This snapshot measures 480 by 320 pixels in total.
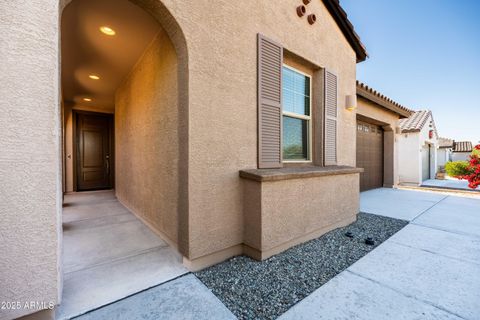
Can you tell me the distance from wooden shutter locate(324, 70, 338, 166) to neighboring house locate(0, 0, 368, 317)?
4 cm

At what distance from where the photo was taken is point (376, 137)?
873cm

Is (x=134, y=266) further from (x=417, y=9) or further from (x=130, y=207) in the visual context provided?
(x=417, y=9)

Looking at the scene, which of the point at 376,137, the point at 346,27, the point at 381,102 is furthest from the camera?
the point at 376,137

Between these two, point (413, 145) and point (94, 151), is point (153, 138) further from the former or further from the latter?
point (413, 145)

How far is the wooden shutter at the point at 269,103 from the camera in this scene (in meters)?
2.96

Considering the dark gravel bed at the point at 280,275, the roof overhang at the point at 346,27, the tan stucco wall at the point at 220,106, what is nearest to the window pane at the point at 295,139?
the tan stucco wall at the point at 220,106

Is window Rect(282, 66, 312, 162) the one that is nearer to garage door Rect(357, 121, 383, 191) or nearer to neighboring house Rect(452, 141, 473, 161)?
garage door Rect(357, 121, 383, 191)

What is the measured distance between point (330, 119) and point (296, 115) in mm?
990

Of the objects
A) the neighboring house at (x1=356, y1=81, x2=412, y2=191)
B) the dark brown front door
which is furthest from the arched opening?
the neighboring house at (x1=356, y1=81, x2=412, y2=191)

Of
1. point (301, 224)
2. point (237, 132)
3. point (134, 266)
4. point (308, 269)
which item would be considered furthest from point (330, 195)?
point (134, 266)

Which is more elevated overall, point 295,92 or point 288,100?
point 295,92

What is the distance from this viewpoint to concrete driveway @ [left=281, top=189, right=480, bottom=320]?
173 centimetres

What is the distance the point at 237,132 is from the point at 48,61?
192cm

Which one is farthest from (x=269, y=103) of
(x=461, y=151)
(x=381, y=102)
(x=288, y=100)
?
(x=461, y=151)
